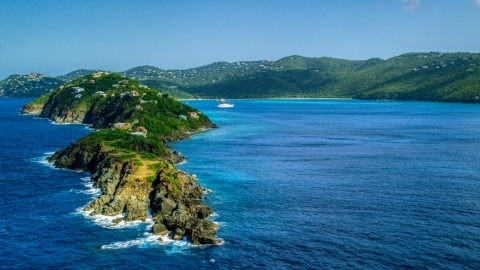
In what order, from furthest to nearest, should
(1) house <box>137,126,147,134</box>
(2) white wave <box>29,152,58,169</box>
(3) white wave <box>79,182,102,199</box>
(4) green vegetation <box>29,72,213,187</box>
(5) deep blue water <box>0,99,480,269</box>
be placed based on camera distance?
(1) house <box>137,126,147,134</box>, (4) green vegetation <box>29,72,213,187</box>, (2) white wave <box>29,152,58,169</box>, (3) white wave <box>79,182,102,199</box>, (5) deep blue water <box>0,99,480,269</box>

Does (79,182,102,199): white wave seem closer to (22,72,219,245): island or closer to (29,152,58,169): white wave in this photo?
(22,72,219,245): island

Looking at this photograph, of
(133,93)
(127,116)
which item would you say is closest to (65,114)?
(133,93)

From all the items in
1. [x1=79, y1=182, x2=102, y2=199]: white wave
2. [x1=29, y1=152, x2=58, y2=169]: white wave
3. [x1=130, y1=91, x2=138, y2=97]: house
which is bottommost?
[x1=79, y1=182, x2=102, y2=199]: white wave

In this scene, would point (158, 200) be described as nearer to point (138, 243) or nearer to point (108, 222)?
point (108, 222)

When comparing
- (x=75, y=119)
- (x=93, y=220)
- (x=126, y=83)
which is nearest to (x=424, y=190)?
(x=93, y=220)

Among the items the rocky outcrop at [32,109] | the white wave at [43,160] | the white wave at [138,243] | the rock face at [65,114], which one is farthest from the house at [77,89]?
the white wave at [138,243]

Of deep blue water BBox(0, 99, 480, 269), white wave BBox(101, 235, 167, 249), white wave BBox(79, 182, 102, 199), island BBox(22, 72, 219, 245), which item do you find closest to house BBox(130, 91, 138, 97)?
island BBox(22, 72, 219, 245)
